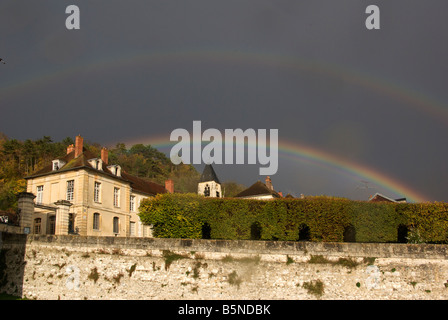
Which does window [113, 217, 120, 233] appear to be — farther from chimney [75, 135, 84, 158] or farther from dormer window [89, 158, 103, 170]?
chimney [75, 135, 84, 158]

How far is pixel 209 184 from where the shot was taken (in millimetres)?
55719

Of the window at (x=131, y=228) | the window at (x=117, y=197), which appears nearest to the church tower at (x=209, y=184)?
the window at (x=131, y=228)

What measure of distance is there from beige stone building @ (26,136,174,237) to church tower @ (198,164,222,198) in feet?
65.3

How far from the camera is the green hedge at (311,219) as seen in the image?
2070cm

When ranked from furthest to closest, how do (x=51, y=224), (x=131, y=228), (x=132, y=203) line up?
(x=132, y=203)
(x=131, y=228)
(x=51, y=224)

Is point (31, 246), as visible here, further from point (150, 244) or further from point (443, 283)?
point (443, 283)

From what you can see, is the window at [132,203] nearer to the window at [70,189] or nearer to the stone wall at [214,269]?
the window at [70,189]

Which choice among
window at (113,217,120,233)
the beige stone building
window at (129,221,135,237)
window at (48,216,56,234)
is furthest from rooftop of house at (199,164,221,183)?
window at (48,216,56,234)

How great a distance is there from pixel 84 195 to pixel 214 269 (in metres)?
16.3

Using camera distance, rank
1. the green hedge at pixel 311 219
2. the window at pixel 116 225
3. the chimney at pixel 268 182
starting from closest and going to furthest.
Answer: the green hedge at pixel 311 219
the window at pixel 116 225
the chimney at pixel 268 182

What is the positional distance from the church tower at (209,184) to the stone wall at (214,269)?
3699 centimetres

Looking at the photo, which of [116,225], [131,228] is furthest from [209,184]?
[116,225]

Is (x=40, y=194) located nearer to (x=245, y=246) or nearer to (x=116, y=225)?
(x=116, y=225)
